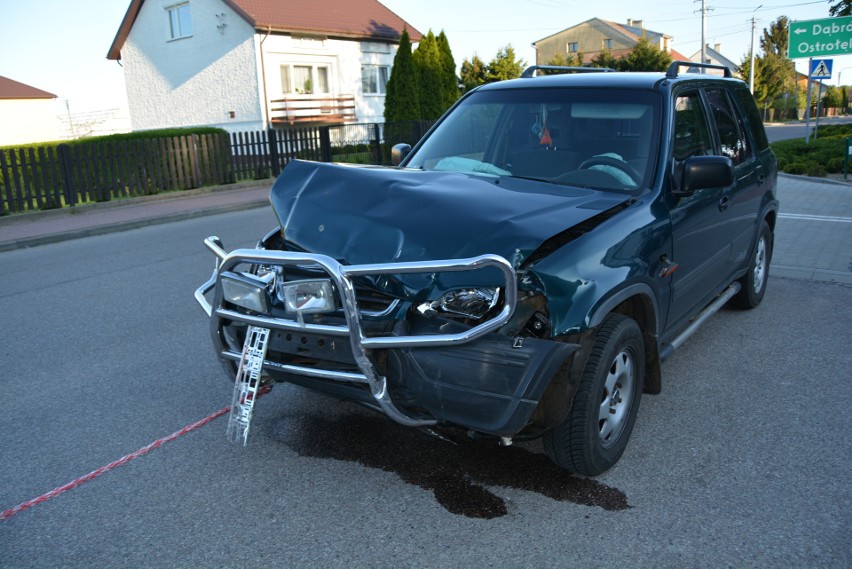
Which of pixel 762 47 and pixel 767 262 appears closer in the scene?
pixel 767 262

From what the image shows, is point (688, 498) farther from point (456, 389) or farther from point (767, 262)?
point (767, 262)

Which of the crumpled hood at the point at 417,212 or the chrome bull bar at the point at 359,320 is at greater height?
the crumpled hood at the point at 417,212

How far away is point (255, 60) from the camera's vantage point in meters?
30.8

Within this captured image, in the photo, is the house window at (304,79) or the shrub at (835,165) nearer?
the shrub at (835,165)

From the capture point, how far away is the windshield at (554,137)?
411cm

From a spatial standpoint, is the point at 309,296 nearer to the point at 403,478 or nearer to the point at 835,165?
the point at 403,478

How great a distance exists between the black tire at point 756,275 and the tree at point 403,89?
80.1ft

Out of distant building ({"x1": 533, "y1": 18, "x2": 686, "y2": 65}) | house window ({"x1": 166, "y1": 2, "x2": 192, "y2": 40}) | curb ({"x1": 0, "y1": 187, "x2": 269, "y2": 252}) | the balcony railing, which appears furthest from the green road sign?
distant building ({"x1": 533, "y1": 18, "x2": 686, "y2": 65})

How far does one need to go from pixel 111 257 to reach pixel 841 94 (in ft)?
306

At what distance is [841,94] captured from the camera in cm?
8412

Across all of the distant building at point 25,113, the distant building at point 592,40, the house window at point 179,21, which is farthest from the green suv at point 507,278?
the distant building at point 592,40

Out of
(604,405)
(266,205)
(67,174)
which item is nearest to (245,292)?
(604,405)

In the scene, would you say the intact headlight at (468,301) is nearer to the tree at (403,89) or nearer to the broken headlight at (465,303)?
the broken headlight at (465,303)

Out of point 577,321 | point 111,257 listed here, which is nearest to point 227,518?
point 577,321
